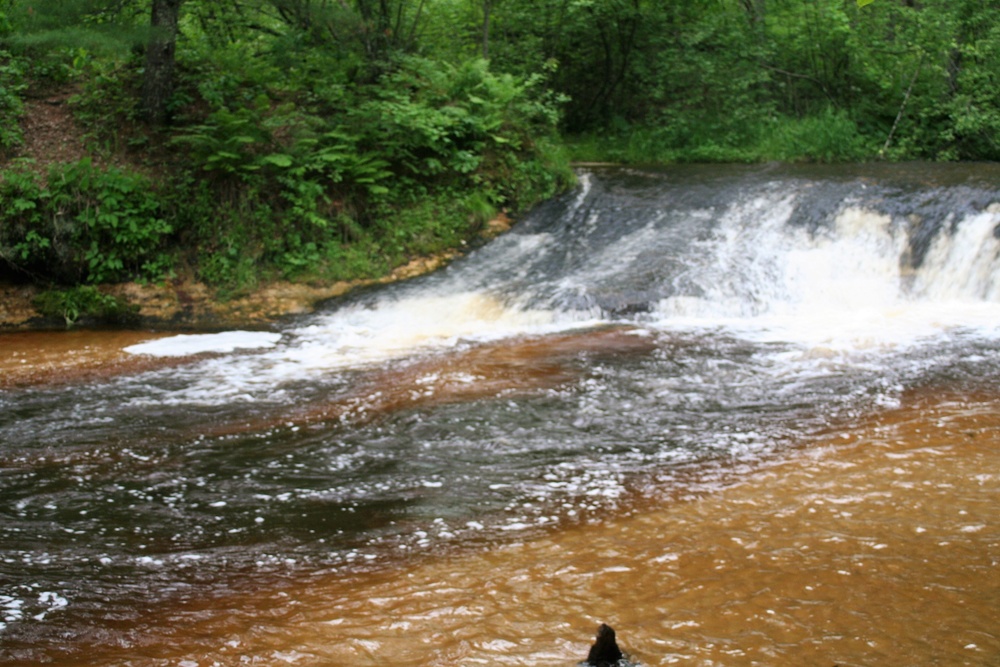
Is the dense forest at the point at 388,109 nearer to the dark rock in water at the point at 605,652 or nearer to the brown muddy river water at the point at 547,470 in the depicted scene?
the brown muddy river water at the point at 547,470

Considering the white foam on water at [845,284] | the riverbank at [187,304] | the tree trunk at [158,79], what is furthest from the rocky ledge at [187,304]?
the white foam on water at [845,284]

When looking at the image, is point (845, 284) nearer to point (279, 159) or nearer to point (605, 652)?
point (279, 159)

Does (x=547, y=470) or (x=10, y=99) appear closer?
(x=547, y=470)

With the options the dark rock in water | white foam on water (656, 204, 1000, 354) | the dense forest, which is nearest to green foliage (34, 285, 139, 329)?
the dense forest

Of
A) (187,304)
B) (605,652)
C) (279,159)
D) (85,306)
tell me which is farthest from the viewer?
(279,159)

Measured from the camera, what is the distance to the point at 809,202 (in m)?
13.5

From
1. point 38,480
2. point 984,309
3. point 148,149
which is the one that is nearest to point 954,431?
point 984,309

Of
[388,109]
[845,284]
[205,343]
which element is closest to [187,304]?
[205,343]

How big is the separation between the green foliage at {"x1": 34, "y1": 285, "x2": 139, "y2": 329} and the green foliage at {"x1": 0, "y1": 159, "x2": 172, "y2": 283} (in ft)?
0.89

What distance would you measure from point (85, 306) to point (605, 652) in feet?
35.1

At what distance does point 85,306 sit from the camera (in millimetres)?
12039

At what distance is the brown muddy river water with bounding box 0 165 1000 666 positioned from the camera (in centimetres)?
392

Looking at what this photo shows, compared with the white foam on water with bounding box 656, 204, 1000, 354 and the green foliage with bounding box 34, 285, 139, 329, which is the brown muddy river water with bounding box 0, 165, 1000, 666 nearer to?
the white foam on water with bounding box 656, 204, 1000, 354

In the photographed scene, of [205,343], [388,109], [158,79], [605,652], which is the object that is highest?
[158,79]
